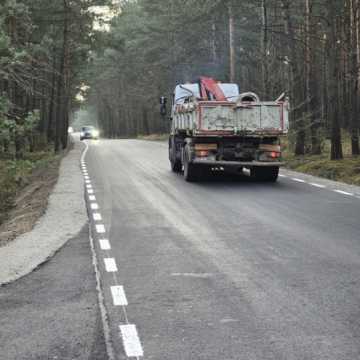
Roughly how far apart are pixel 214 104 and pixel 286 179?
12.1 ft

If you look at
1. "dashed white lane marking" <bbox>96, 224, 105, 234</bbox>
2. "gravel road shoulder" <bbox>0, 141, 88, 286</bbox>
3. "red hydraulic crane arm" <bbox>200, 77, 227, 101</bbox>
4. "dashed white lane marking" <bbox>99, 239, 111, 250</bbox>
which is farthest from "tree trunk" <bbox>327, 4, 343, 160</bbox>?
"dashed white lane marking" <bbox>99, 239, 111, 250</bbox>

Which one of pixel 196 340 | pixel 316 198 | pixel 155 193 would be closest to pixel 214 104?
pixel 155 193

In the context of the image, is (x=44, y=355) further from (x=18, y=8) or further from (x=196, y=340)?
(x=18, y=8)

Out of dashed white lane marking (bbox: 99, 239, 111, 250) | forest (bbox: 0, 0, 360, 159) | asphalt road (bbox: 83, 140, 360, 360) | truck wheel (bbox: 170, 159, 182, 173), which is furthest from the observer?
forest (bbox: 0, 0, 360, 159)

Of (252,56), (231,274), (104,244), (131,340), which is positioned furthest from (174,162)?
(252,56)

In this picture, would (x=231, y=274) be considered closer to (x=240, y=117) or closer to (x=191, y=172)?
(x=240, y=117)

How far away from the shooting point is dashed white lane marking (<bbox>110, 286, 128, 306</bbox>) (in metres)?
6.92

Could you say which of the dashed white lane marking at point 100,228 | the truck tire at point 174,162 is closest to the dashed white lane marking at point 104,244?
the dashed white lane marking at point 100,228

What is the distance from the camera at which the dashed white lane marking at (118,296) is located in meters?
6.92

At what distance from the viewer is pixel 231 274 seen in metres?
8.18

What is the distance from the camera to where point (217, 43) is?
203 feet

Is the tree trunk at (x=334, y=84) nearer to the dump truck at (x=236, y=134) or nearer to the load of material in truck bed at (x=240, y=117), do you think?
the dump truck at (x=236, y=134)

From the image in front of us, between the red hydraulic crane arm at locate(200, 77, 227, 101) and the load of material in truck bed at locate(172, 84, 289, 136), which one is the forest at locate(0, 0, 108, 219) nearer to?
the red hydraulic crane arm at locate(200, 77, 227, 101)

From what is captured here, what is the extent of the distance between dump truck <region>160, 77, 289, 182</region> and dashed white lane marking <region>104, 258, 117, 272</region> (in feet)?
32.9
